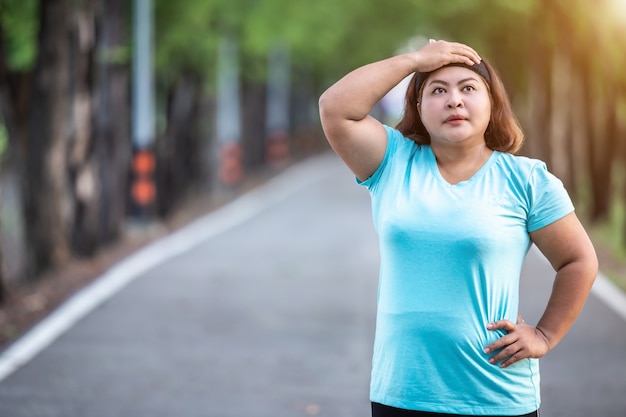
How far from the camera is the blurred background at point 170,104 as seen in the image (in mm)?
15438

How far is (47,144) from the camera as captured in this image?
15.3 metres

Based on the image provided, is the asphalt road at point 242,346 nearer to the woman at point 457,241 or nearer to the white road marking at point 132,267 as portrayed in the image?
the white road marking at point 132,267

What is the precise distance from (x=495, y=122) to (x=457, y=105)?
0.18 metres

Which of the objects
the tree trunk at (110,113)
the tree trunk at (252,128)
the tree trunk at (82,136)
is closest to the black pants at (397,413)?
the tree trunk at (82,136)

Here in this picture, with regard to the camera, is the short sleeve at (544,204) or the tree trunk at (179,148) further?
the tree trunk at (179,148)

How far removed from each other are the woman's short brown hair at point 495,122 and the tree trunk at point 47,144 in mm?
12014

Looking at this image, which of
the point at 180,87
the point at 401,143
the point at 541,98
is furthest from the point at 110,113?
the point at 401,143

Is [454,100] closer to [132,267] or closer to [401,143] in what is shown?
[401,143]

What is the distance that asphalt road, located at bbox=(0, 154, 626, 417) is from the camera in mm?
7789

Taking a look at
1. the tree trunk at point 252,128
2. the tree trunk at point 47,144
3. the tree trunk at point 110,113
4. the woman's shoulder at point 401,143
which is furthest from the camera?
the tree trunk at point 252,128

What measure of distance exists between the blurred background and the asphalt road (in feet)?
4.84

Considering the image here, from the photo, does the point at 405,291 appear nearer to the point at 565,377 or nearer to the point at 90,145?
the point at 565,377

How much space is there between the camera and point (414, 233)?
136 inches

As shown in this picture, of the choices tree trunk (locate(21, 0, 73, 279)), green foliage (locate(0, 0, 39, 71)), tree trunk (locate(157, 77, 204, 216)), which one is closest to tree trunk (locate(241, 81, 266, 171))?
tree trunk (locate(157, 77, 204, 216))
